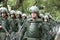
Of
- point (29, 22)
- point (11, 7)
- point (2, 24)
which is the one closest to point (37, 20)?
point (29, 22)

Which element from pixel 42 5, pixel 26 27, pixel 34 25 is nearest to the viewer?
pixel 34 25

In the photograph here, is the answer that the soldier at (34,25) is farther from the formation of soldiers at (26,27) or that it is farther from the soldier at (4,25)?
the soldier at (4,25)

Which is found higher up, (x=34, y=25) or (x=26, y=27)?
(x=34, y=25)

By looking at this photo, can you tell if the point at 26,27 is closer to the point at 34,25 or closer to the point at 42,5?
the point at 34,25

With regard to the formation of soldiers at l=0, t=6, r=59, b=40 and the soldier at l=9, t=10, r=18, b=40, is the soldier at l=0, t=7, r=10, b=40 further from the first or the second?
→ the soldier at l=9, t=10, r=18, b=40

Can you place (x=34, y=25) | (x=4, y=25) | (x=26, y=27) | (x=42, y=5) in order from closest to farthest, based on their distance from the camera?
(x=34, y=25) → (x=4, y=25) → (x=26, y=27) → (x=42, y=5)

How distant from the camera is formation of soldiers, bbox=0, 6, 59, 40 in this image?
958 centimetres

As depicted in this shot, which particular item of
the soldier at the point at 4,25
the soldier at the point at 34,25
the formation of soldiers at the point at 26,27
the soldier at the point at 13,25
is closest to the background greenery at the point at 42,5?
the formation of soldiers at the point at 26,27

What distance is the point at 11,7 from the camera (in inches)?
778

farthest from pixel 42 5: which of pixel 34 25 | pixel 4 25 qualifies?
pixel 34 25

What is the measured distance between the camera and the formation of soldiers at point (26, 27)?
958 centimetres

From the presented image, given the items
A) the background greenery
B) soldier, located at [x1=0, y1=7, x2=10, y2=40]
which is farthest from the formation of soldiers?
the background greenery

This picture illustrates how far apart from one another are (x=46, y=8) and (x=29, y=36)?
1071 centimetres

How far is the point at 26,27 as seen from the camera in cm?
1114
